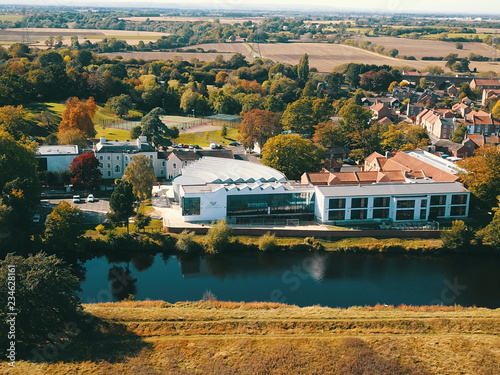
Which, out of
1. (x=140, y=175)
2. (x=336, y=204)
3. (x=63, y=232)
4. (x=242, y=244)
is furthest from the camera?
(x=140, y=175)

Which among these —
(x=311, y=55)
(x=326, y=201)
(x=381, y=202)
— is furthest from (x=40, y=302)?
(x=311, y=55)

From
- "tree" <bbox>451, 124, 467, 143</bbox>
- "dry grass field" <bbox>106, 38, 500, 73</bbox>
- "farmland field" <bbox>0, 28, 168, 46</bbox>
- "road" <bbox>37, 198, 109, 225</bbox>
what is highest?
"farmland field" <bbox>0, 28, 168, 46</bbox>

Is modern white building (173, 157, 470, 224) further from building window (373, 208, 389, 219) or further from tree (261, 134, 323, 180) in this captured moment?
tree (261, 134, 323, 180)

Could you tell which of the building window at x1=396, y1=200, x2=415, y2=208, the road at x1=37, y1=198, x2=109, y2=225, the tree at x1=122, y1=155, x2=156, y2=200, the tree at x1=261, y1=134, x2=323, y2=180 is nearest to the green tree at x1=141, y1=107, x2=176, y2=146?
the tree at x1=261, y1=134, x2=323, y2=180

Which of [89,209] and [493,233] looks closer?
[493,233]

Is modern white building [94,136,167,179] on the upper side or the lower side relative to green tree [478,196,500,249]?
upper

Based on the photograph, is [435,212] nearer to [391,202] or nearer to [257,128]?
[391,202]

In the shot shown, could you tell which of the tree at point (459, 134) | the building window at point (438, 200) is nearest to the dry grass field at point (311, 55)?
the tree at point (459, 134)
